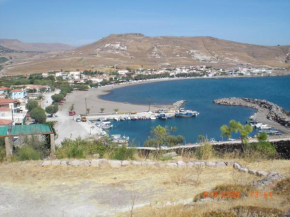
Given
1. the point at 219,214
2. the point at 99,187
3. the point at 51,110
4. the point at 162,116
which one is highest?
the point at 219,214

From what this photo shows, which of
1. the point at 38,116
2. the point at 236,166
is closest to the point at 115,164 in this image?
the point at 236,166

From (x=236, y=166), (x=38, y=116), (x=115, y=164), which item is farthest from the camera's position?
(x=38, y=116)

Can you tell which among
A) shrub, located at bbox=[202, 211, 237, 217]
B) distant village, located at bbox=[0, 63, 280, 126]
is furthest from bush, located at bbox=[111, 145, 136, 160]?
distant village, located at bbox=[0, 63, 280, 126]

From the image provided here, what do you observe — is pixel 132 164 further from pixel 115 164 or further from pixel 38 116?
pixel 38 116

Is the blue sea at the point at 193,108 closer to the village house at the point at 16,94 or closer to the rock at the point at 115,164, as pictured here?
the rock at the point at 115,164

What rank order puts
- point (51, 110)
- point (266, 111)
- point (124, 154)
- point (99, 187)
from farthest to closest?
point (266, 111), point (51, 110), point (124, 154), point (99, 187)

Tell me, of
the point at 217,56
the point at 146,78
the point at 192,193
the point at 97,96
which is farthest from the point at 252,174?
the point at 217,56
